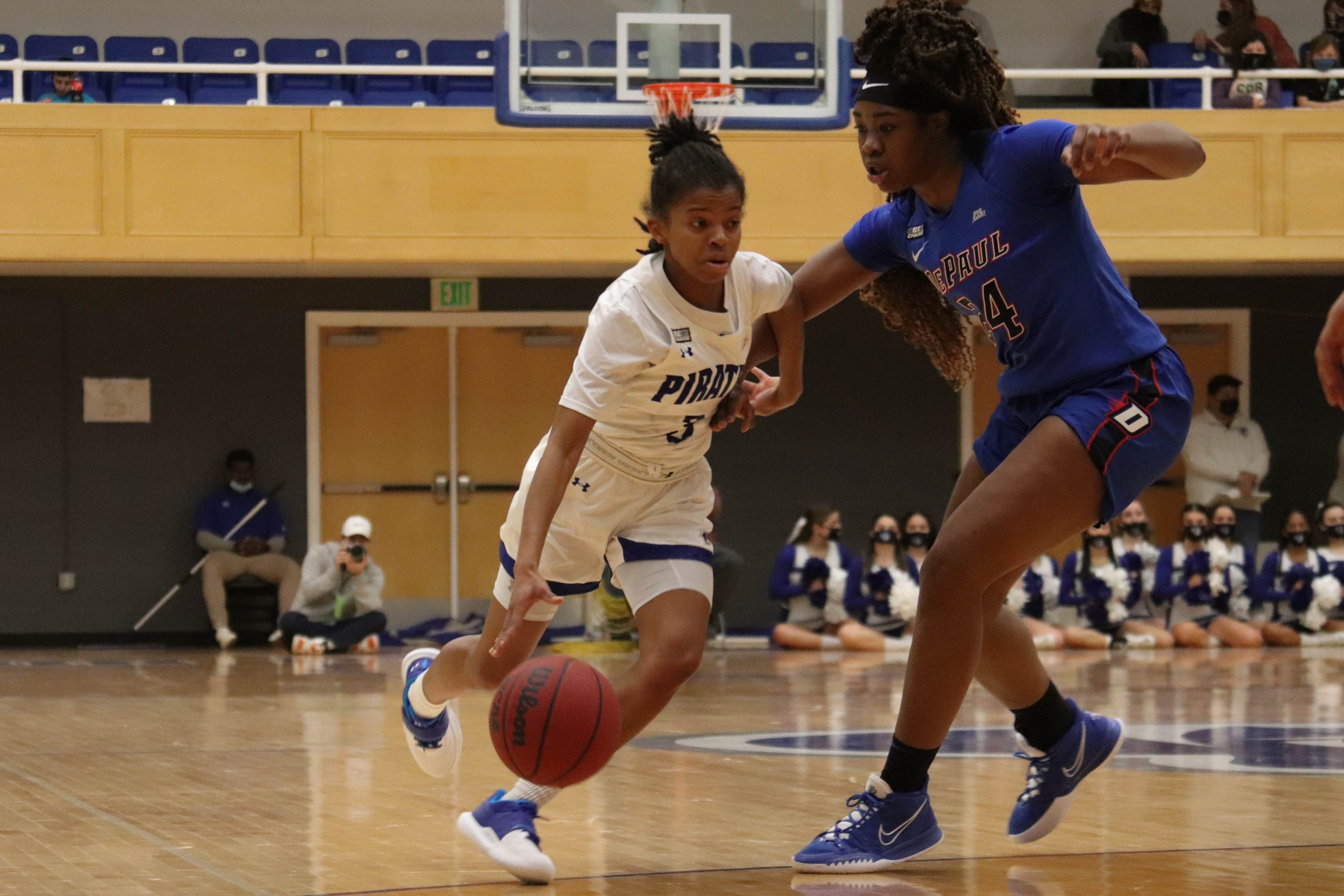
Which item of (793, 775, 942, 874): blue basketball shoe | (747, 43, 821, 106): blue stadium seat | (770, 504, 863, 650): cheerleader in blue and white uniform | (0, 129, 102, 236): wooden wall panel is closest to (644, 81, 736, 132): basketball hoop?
(747, 43, 821, 106): blue stadium seat

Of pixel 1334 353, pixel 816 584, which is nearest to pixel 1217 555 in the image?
pixel 816 584

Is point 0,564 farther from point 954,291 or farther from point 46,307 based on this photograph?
point 954,291

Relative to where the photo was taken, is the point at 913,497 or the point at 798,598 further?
the point at 913,497

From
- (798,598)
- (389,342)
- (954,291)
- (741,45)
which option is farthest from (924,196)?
(389,342)

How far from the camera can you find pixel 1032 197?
152 inches

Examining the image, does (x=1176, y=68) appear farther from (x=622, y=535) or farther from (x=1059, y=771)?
(x=622, y=535)

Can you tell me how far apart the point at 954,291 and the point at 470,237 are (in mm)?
9337

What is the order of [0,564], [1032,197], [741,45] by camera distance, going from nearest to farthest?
[1032,197]
[741,45]
[0,564]

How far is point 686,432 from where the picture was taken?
4.35m

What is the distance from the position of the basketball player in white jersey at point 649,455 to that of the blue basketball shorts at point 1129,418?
2.74 ft

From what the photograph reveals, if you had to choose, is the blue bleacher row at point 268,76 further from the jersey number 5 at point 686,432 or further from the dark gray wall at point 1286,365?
the jersey number 5 at point 686,432

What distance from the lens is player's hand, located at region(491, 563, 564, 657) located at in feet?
12.4

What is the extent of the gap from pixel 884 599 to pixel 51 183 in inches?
286

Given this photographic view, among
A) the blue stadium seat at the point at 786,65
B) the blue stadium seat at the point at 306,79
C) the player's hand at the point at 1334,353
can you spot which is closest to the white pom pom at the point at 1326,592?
the blue stadium seat at the point at 786,65
